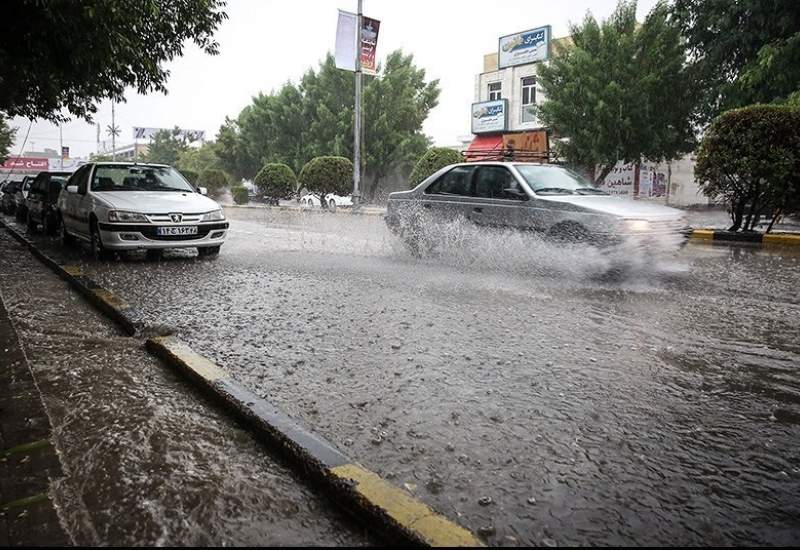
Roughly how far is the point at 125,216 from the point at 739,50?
22.4 meters

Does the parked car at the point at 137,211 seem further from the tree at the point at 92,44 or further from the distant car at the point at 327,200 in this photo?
the distant car at the point at 327,200

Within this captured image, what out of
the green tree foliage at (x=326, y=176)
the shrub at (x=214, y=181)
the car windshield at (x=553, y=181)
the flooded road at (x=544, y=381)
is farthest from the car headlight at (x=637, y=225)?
the shrub at (x=214, y=181)

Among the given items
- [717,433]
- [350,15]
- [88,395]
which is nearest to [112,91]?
[88,395]

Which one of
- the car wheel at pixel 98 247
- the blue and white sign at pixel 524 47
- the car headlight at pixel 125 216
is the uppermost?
the blue and white sign at pixel 524 47

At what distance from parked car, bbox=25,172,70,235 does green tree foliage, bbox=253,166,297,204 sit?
21.3 meters

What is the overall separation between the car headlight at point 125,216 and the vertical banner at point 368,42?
1945 cm

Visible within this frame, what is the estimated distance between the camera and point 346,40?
1008 inches

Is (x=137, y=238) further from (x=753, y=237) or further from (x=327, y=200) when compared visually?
(x=327, y=200)

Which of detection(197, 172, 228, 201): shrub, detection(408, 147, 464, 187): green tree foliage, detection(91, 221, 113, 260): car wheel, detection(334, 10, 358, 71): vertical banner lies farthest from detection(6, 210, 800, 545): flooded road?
detection(197, 172, 228, 201): shrub

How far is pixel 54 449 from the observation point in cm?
270

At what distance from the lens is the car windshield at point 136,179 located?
9.85 m

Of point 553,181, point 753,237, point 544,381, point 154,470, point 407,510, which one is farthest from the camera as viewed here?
point 753,237

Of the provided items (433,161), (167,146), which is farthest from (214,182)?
(167,146)

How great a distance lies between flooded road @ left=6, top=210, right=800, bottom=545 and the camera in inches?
91.4
